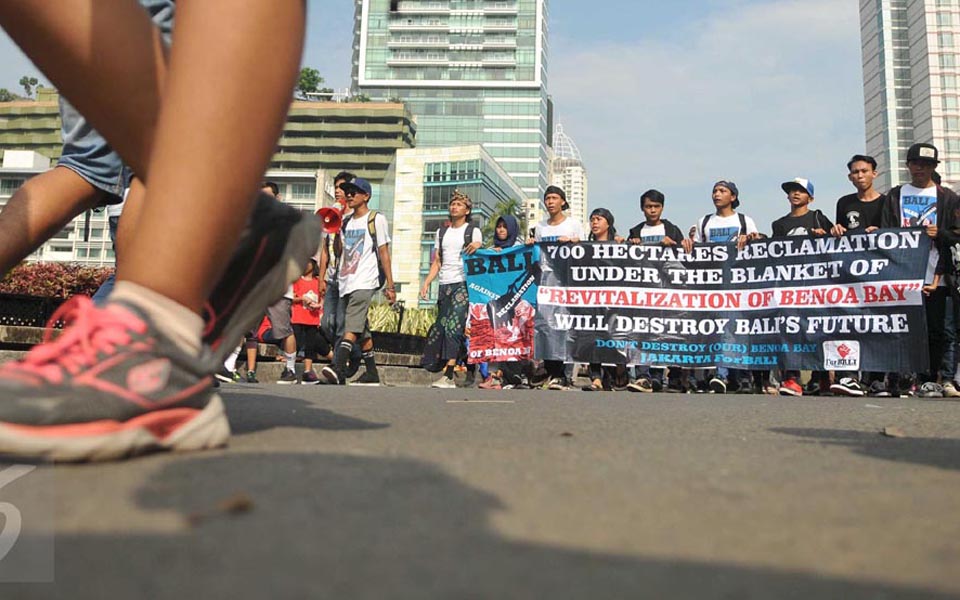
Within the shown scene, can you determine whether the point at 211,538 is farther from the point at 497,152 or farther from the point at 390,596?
the point at 497,152

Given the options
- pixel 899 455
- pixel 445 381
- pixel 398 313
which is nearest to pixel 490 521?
pixel 899 455

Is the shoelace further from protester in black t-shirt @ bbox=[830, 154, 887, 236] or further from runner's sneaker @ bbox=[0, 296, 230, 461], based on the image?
protester in black t-shirt @ bbox=[830, 154, 887, 236]

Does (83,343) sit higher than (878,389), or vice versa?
(83,343)

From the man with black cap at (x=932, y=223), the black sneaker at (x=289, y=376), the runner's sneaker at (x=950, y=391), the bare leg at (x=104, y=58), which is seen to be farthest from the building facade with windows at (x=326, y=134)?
the bare leg at (x=104, y=58)

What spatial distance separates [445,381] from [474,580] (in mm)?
9090

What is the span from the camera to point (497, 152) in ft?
427

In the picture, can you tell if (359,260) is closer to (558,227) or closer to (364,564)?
(558,227)

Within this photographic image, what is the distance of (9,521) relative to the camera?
97 centimetres

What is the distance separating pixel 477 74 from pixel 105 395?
13479 cm

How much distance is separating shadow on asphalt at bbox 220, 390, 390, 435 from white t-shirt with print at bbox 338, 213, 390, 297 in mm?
5787

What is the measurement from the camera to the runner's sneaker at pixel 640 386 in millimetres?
8742

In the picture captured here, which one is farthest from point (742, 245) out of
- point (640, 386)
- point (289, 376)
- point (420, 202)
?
point (420, 202)

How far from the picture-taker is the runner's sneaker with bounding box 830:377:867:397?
805 centimetres

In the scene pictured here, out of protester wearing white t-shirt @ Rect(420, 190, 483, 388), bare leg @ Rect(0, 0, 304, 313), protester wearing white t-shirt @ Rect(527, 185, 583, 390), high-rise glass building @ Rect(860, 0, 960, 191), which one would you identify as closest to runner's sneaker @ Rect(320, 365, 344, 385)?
protester wearing white t-shirt @ Rect(420, 190, 483, 388)
